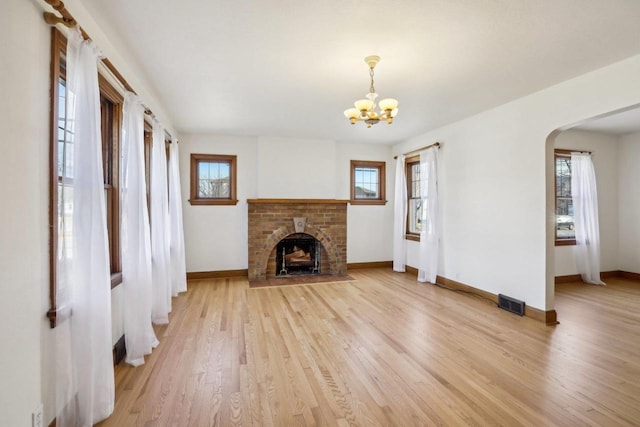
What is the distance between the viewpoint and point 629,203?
18.6 feet

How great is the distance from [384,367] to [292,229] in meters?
3.62

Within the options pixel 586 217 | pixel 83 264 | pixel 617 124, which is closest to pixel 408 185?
pixel 586 217

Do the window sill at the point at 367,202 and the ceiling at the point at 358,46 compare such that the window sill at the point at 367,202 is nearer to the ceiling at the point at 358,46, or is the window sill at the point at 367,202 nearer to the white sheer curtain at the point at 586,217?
the ceiling at the point at 358,46

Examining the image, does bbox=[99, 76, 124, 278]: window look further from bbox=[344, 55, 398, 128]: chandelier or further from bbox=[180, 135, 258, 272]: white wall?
bbox=[180, 135, 258, 272]: white wall

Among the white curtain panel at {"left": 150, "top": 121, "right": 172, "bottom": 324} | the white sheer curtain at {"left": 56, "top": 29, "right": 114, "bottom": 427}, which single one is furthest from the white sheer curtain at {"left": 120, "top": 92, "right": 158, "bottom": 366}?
the white sheer curtain at {"left": 56, "top": 29, "right": 114, "bottom": 427}

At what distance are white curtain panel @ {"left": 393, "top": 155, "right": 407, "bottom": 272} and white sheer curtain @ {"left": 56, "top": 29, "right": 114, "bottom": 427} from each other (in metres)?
5.22

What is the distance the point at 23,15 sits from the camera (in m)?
1.45

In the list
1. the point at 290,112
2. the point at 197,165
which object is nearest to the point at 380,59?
the point at 290,112

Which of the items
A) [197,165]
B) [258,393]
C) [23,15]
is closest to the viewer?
[23,15]

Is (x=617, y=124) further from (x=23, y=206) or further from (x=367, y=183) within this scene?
(x=23, y=206)

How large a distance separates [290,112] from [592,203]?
17.5ft

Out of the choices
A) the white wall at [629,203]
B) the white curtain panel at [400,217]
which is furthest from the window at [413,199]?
the white wall at [629,203]

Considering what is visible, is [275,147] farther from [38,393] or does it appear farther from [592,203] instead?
[592,203]

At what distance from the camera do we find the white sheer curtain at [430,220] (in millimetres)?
5262
